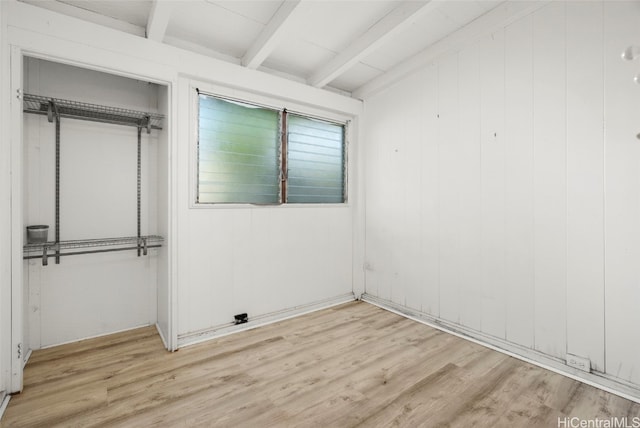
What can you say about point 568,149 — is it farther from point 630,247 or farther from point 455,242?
point 455,242

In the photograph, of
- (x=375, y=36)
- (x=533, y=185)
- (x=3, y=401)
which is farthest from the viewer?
(x=375, y=36)

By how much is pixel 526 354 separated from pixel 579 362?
1.03 feet

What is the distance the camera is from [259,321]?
9.48 ft

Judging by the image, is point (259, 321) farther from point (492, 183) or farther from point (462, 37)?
point (462, 37)

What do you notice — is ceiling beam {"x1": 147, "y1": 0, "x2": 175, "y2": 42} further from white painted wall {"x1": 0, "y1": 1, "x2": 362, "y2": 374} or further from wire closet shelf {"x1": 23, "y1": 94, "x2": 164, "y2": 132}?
wire closet shelf {"x1": 23, "y1": 94, "x2": 164, "y2": 132}

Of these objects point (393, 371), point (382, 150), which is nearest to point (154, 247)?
point (393, 371)

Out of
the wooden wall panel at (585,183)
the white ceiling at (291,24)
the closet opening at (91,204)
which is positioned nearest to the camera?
the wooden wall panel at (585,183)

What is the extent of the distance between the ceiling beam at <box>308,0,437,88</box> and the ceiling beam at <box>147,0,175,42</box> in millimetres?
1458

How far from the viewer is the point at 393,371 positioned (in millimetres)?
2061

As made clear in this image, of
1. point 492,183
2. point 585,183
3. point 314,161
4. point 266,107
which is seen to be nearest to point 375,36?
point 266,107

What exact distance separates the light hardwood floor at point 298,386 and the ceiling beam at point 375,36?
253cm

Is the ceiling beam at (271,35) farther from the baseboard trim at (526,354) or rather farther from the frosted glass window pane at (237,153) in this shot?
the baseboard trim at (526,354)

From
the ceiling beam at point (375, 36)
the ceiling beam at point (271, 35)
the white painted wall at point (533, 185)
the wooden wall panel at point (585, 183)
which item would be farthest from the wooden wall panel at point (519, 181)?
the ceiling beam at point (271, 35)

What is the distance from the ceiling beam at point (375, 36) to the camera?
2105 mm
